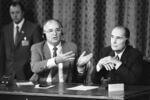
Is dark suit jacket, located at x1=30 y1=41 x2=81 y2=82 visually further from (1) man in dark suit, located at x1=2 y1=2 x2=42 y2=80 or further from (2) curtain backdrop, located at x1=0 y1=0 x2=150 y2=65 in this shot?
(2) curtain backdrop, located at x1=0 y1=0 x2=150 y2=65

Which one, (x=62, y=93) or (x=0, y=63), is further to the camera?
(x=0, y=63)

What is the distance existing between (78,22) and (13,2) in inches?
40.2

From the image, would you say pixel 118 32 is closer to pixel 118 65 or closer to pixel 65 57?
pixel 118 65

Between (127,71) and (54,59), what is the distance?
87cm

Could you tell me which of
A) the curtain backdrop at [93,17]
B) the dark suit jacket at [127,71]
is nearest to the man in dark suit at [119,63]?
the dark suit jacket at [127,71]

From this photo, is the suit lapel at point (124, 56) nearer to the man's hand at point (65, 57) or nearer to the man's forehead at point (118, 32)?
the man's forehead at point (118, 32)

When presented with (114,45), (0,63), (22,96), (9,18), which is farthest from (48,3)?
(22,96)

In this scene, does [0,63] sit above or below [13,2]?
below

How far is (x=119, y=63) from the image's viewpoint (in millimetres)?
5660

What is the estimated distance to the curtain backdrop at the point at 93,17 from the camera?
7.03 metres

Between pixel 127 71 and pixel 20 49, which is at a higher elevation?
pixel 20 49

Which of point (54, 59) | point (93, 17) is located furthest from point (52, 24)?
point (93, 17)

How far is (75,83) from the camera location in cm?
573

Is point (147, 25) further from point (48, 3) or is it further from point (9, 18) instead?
point (9, 18)
